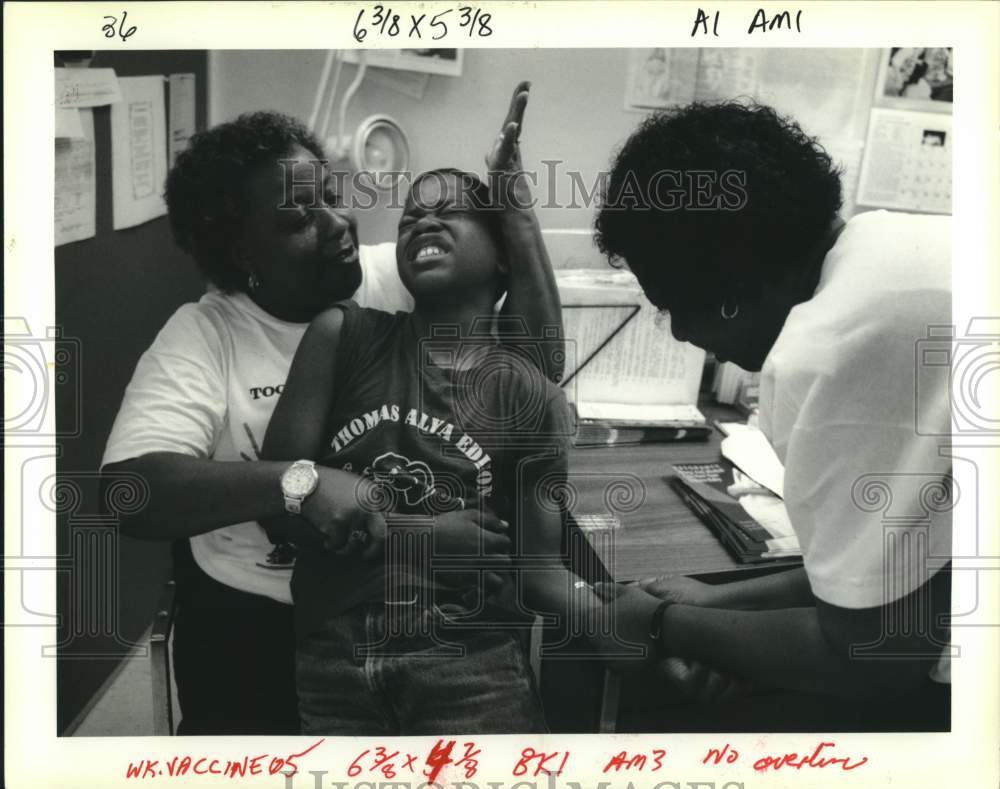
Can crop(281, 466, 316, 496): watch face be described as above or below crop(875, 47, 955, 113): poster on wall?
below

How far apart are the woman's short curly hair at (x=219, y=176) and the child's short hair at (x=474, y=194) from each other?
0.42 ft

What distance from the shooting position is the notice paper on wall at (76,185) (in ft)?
2.53

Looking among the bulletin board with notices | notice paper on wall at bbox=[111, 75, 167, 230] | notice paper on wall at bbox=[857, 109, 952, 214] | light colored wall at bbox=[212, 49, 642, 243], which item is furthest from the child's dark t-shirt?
notice paper on wall at bbox=[857, 109, 952, 214]

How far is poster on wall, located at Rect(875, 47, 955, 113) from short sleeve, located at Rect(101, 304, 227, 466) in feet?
Answer: 2.44

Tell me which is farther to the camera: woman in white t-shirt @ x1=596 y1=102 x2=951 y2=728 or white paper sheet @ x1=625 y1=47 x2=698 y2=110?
white paper sheet @ x1=625 y1=47 x2=698 y2=110

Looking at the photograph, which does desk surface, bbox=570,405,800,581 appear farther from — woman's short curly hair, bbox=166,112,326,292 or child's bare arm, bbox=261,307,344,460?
woman's short curly hair, bbox=166,112,326,292

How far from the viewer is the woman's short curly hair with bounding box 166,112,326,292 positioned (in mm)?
774

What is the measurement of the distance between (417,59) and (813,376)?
0.48 metres

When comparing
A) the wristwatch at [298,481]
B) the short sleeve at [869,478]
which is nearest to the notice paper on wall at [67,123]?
the wristwatch at [298,481]

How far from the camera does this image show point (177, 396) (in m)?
0.78

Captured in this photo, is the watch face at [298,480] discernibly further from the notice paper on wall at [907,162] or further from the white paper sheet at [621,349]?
the notice paper on wall at [907,162]

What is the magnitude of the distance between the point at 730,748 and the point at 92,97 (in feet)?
2.93

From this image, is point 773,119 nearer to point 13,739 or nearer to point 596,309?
point 596,309

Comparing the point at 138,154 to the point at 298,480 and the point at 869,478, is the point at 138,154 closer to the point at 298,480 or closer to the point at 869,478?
the point at 298,480
